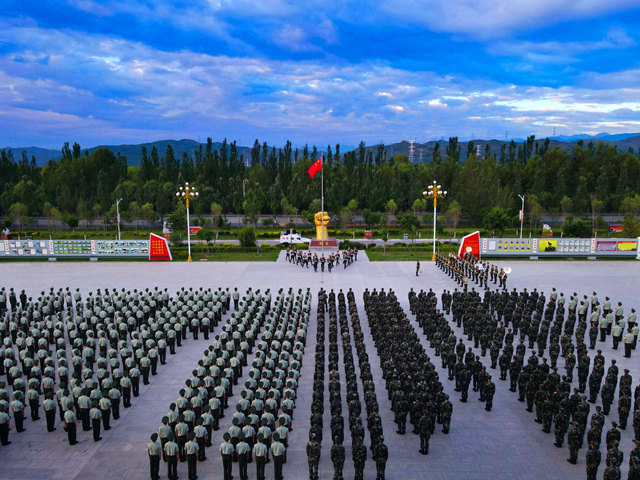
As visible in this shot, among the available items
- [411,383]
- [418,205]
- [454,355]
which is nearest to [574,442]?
[411,383]

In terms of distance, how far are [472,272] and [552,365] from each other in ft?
39.3

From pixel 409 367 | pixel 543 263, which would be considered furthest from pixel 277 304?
pixel 543 263

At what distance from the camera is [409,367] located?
1177 cm

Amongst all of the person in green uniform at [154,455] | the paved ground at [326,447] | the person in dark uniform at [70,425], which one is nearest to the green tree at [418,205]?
the paved ground at [326,447]

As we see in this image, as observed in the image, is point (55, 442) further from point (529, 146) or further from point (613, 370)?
point (529, 146)

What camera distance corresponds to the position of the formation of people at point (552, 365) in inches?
357

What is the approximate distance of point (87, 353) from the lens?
13.1 m

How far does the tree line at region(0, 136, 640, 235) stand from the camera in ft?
177

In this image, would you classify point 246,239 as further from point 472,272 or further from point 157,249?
point 472,272

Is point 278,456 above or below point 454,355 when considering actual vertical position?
below

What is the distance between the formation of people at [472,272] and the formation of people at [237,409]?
38.9 feet

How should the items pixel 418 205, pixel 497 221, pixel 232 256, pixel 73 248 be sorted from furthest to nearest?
pixel 418 205, pixel 497 221, pixel 232 256, pixel 73 248

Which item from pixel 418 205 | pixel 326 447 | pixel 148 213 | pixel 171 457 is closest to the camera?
pixel 171 457

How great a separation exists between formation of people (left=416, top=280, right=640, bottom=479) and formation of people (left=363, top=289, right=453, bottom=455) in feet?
3.43
